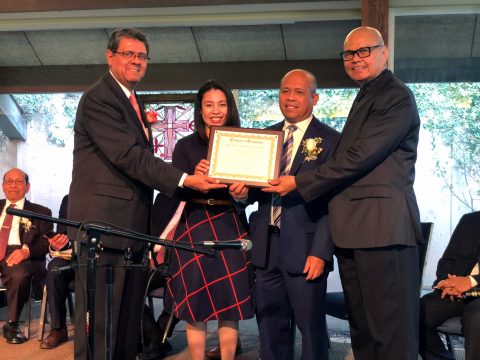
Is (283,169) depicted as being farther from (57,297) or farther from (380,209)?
(57,297)

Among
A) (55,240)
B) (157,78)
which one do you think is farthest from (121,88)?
(157,78)

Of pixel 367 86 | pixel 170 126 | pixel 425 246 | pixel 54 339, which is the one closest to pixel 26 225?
pixel 54 339

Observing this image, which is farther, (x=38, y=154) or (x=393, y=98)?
(x=38, y=154)

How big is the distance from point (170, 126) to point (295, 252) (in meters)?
2.81

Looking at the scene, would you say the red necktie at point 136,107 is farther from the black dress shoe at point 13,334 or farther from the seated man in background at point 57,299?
the black dress shoe at point 13,334

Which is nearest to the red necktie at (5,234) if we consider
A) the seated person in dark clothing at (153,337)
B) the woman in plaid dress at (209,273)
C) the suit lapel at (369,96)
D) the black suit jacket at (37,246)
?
the black suit jacket at (37,246)

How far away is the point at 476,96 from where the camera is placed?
506 centimetres

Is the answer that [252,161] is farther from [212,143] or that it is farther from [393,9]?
[393,9]

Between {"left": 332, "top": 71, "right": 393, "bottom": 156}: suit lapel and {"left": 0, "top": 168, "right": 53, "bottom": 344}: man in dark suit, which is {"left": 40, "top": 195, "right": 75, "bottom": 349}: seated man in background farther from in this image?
{"left": 332, "top": 71, "right": 393, "bottom": 156}: suit lapel

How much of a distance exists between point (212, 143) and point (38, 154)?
131 inches

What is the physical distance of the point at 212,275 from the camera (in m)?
3.60

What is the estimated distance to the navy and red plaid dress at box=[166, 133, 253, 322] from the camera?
3.57 meters

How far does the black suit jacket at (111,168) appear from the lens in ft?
9.95

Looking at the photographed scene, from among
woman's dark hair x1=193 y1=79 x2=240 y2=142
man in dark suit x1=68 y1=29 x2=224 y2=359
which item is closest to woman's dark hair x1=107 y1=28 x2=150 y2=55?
man in dark suit x1=68 y1=29 x2=224 y2=359
